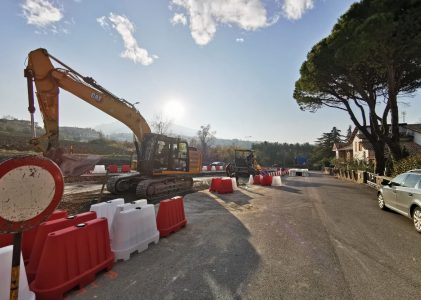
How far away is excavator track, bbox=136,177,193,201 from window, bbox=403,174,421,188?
29.8ft

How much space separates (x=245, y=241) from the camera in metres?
5.69

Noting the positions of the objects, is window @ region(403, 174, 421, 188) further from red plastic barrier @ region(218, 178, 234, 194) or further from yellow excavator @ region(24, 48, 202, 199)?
yellow excavator @ region(24, 48, 202, 199)

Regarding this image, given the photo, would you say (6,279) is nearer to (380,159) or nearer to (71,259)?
(71,259)

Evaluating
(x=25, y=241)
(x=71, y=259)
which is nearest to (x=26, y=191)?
(x=71, y=259)

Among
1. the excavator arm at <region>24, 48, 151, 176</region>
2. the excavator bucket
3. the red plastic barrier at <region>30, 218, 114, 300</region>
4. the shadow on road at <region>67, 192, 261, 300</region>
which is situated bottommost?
the shadow on road at <region>67, 192, 261, 300</region>

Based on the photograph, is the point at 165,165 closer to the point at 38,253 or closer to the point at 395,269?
the point at 38,253

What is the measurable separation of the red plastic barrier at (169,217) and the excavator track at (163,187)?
15.4ft

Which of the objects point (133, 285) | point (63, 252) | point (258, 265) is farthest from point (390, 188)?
point (63, 252)

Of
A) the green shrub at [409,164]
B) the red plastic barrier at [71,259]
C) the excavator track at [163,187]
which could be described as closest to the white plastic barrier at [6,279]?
the red plastic barrier at [71,259]

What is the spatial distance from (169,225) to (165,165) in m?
6.86

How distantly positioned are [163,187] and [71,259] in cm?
882

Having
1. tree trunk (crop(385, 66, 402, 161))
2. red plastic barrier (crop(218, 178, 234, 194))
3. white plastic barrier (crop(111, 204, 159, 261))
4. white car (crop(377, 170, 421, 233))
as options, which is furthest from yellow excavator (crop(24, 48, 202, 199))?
tree trunk (crop(385, 66, 402, 161))

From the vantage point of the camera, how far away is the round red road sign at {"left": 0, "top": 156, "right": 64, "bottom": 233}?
224 centimetres

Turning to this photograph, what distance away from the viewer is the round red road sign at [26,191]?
2.24 meters
